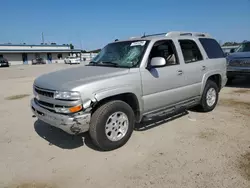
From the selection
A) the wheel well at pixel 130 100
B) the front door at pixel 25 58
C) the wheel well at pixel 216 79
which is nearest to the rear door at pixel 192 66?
the wheel well at pixel 216 79

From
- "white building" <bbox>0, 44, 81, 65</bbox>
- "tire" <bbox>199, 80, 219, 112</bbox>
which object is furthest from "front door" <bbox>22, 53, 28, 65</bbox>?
"tire" <bbox>199, 80, 219, 112</bbox>

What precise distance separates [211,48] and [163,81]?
7.83ft

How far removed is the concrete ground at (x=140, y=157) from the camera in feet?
9.41

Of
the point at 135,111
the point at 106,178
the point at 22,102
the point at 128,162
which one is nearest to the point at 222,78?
the point at 135,111

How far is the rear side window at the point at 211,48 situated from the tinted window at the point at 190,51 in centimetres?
38

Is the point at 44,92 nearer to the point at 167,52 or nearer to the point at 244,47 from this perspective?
the point at 167,52

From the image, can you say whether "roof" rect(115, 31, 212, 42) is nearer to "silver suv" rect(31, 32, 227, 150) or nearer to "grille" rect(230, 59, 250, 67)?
"silver suv" rect(31, 32, 227, 150)

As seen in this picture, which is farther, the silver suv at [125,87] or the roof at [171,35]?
the roof at [171,35]

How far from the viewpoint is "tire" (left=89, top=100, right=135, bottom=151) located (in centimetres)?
338

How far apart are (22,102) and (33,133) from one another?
3.48m

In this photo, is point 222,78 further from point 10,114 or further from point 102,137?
point 10,114

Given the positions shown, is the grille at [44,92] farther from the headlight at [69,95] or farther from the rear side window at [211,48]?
the rear side window at [211,48]

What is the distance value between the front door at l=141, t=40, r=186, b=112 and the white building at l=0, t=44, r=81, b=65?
50.8 metres

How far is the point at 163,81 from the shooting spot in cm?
417
